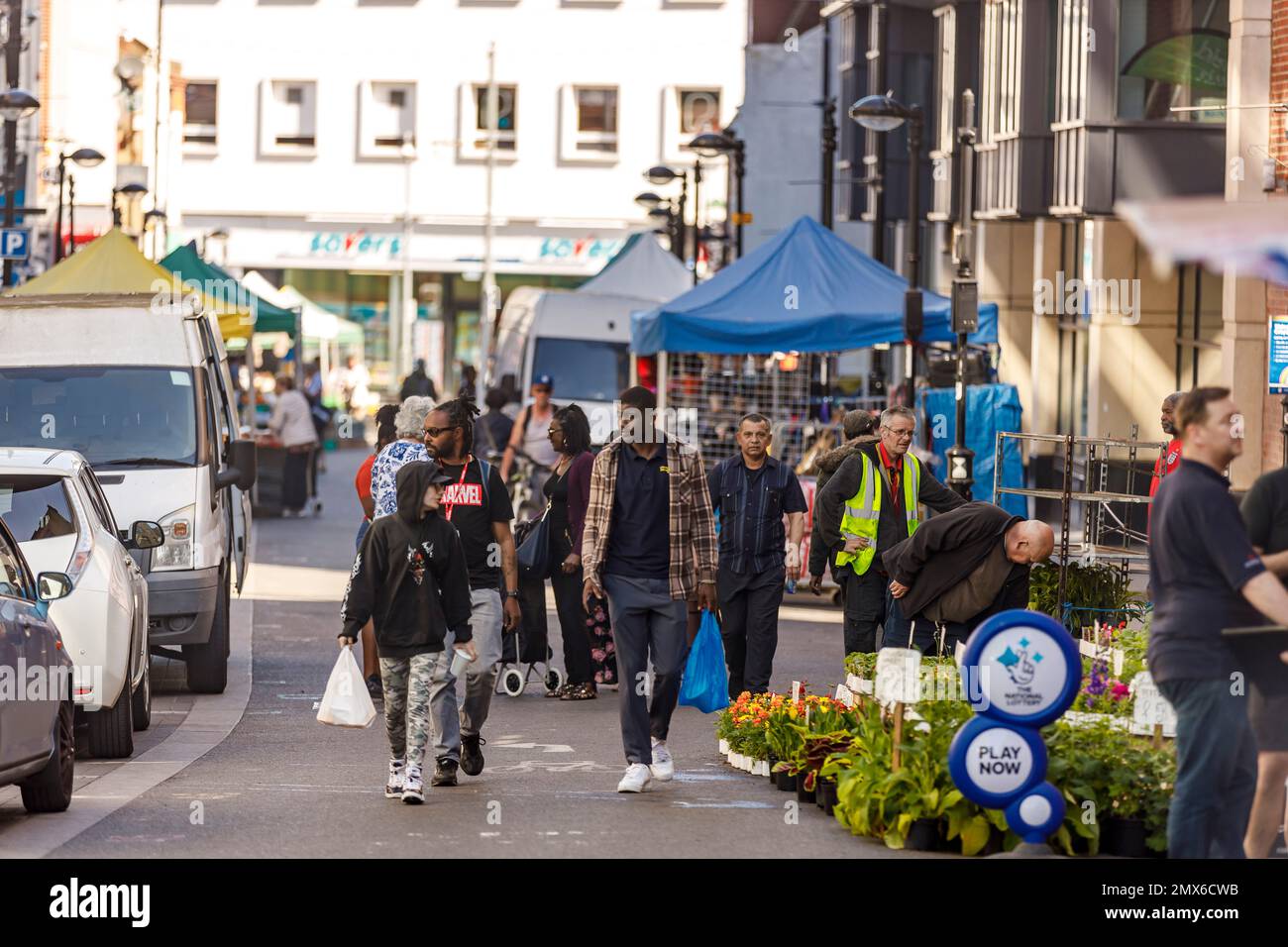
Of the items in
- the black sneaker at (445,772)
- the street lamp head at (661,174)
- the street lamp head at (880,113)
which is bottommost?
the black sneaker at (445,772)

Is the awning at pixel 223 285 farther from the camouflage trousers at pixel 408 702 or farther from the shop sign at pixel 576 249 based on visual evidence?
the shop sign at pixel 576 249

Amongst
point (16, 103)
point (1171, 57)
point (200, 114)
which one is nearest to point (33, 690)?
point (16, 103)

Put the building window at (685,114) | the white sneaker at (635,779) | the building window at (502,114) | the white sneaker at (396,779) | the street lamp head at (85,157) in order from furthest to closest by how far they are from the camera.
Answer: the building window at (502,114)
the building window at (685,114)
the street lamp head at (85,157)
the white sneaker at (635,779)
the white sneaker at (396,779)

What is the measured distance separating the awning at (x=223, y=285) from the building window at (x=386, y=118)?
26.8 m

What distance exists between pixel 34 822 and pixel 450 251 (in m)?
51.2

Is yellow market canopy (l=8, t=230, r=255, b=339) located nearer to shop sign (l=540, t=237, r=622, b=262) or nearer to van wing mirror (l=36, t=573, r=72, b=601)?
van wing mirror (l=36, t=573, r=72, b=601)

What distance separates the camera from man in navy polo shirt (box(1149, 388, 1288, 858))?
752 cm

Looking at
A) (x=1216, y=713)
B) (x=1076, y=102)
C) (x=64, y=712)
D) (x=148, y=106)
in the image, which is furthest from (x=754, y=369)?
(x=148, y=106)

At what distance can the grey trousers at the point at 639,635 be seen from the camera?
1082cm

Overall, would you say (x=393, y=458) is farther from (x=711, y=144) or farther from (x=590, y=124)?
(x=590, y=124)

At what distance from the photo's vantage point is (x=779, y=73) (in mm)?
50125

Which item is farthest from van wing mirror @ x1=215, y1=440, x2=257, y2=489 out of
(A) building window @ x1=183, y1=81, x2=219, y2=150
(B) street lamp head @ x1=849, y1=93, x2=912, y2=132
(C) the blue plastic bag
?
(A) building window @ x1=183, y1=81, x2=219, y2=150

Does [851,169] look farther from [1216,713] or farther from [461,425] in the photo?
[1216,713]
